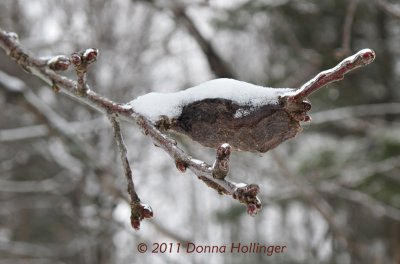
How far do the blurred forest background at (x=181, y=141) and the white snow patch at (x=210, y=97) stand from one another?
6.82ft

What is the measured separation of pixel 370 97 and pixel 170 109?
6.02m

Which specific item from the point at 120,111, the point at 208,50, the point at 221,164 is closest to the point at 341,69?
the point at 221,164

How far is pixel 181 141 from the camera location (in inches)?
129

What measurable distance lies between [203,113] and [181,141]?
2355mm

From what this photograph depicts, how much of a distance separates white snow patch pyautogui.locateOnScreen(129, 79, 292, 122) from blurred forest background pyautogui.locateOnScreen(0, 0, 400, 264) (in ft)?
6.82

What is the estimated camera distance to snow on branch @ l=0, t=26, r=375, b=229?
2.83 ft

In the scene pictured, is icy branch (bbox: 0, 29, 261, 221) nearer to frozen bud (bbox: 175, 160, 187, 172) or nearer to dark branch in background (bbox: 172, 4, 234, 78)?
frozen bud (bbox: 175, 160, 187, 172)

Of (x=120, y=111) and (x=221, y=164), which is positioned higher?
(x=120, y=111)

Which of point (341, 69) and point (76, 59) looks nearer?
point (341, 69)

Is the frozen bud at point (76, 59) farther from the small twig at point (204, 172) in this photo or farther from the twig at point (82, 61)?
the small twig at point (204, 172)

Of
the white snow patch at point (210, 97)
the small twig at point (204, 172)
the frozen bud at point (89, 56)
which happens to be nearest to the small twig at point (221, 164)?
the small twig at point (204, 172)

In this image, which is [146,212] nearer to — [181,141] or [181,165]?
[181,165]

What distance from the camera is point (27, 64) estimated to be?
3.29ft

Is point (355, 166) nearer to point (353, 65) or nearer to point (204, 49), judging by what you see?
point (204, 49)
